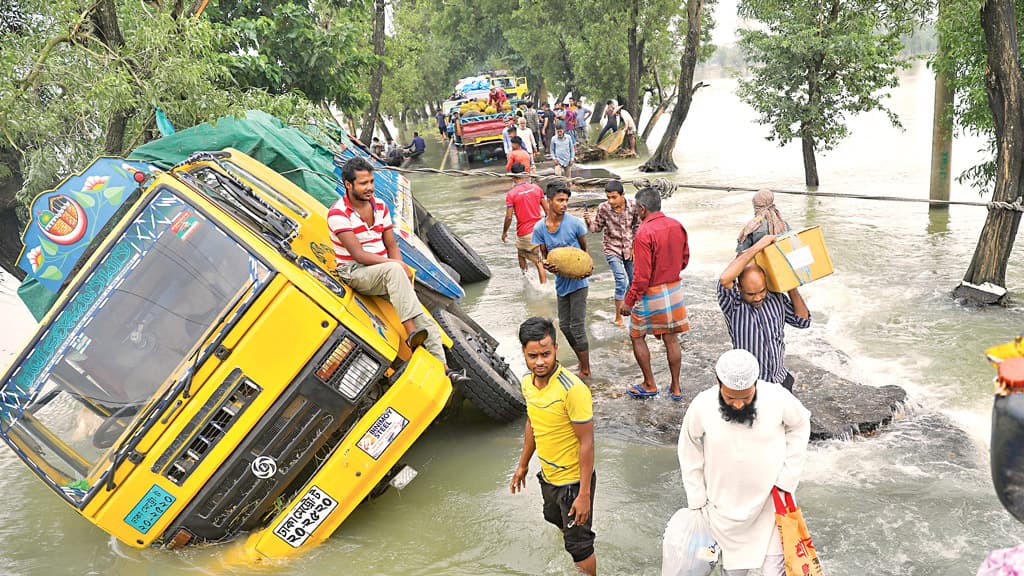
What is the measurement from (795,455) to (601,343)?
4500 mm

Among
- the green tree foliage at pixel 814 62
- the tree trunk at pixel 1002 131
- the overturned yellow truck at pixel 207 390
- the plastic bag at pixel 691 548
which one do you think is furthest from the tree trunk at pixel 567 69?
the plastic bag at pixel 691 548

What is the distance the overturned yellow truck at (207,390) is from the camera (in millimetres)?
4297

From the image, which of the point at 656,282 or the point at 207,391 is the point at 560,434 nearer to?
the point at 207,391

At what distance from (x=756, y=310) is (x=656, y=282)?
132 cm

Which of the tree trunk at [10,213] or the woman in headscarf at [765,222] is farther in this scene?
the tree trunk at [10,213]

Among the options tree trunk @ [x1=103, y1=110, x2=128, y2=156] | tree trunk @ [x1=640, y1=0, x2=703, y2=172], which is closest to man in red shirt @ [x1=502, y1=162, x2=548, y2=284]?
tree trunk @ [x1=103, y1=110, x2=128, y2=156]

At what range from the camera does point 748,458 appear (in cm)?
331

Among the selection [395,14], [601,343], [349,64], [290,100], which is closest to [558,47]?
[395,14]

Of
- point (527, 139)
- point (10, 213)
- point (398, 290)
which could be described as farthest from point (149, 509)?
point (527, 139)

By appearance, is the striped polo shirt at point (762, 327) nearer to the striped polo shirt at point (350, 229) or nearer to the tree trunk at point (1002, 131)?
the striped polo shirt at point (350, 229)

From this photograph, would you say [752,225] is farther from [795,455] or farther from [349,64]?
[349,64]

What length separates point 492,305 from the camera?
9.68 meters

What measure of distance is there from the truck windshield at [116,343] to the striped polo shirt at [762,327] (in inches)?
103

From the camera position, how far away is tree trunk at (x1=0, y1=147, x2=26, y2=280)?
8438 mm
